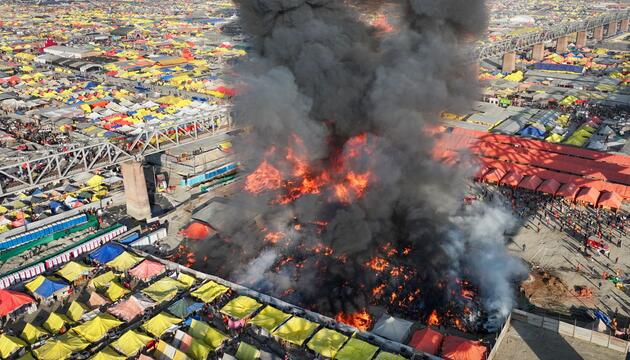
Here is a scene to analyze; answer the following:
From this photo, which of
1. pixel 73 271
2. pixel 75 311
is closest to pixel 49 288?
pixel 73 271

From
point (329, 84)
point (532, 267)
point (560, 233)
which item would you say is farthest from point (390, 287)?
point (560, 233)

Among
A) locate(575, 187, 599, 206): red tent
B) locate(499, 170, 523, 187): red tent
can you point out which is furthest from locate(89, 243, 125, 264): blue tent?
locate(575, 187, 599, 206): red tent

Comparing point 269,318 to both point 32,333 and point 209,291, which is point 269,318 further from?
point 32,333

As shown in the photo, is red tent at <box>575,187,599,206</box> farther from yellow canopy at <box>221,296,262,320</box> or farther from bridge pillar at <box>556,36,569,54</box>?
bridge pillar at <box>556,36,569,54</box>

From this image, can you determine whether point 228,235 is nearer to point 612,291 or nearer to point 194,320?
point 194,320

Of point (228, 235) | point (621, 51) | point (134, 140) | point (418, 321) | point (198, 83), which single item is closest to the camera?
point (418, 321)

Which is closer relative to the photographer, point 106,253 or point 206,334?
point 206,334

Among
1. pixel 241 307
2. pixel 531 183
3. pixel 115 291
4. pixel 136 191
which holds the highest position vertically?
pixel 136 191
